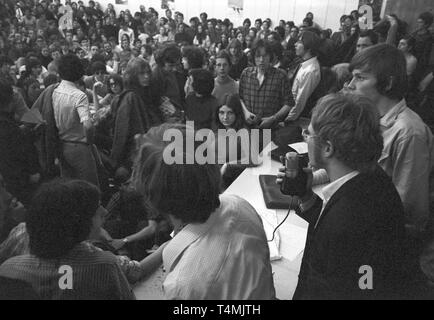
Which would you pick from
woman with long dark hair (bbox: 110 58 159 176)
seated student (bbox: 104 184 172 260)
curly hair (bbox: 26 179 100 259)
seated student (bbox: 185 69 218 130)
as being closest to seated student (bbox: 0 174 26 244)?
seated student (bbox: 104 184 172 260)

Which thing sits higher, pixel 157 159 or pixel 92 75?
pixel 157 159

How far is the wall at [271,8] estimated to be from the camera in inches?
390

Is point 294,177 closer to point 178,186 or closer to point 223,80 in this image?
point 178,186

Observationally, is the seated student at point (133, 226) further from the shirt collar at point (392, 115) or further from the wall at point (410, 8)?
the wall at point (410, 8)

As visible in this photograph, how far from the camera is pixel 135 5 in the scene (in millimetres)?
12672

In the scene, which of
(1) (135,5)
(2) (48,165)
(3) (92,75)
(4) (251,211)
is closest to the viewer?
(4) (251,211)

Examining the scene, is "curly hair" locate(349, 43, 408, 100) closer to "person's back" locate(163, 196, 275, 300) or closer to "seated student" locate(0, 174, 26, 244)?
"person's back" locate(163, 196, 275, 300)

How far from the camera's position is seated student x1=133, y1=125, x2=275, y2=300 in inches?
35.9

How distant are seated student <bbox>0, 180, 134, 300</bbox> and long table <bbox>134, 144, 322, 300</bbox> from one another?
231 mm

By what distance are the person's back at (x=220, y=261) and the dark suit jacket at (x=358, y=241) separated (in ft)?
0.52

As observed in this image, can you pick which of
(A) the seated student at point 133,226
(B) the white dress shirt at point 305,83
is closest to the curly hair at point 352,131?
(A) the seated student at point 133,226

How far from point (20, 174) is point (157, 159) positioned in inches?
69.2
